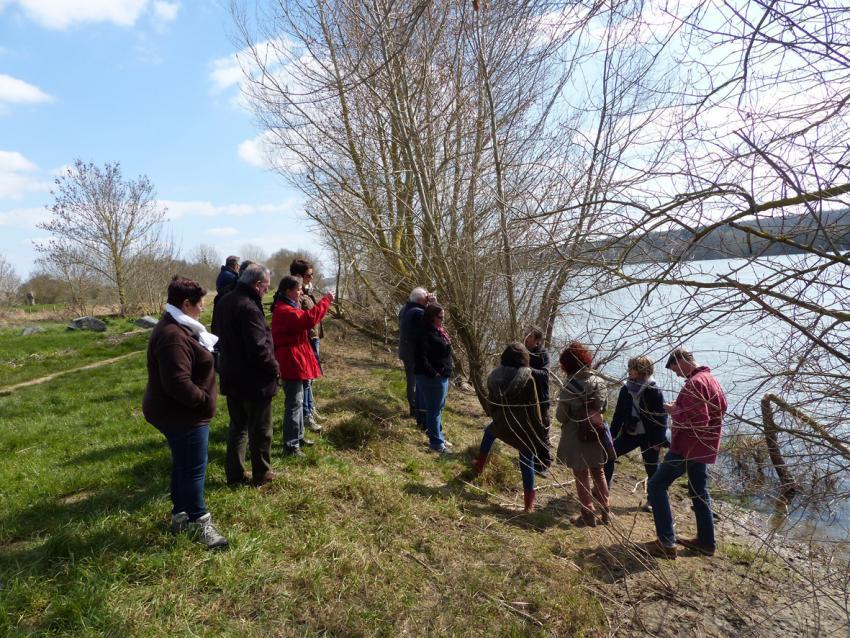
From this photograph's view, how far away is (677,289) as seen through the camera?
309 cm

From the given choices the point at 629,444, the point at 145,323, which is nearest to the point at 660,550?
the point at 629,444

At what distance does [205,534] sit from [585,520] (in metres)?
3.60

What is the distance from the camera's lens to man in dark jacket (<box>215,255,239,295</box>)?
6.34 metres

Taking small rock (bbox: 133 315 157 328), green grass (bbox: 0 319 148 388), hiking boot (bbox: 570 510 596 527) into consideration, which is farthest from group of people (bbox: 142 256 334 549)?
small rock (bbox: 133 315 157 328)

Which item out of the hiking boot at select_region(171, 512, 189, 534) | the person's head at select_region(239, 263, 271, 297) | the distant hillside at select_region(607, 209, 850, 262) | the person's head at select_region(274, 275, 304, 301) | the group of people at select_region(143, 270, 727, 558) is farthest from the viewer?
the person's head at select_region(274, 275, 304, 301)

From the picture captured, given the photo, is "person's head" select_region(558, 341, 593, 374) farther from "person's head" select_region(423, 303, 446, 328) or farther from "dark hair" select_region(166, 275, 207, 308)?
"dark hair" select_region(166, 275, 207, 308)

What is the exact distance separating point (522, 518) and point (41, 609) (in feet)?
12.5

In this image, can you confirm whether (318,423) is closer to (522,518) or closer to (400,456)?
(400,456)

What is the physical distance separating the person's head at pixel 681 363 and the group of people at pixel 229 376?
311 cm

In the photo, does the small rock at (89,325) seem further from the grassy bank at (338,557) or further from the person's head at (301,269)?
the person's head at (301,269)

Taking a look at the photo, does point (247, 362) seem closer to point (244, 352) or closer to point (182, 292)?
point (244, 352)

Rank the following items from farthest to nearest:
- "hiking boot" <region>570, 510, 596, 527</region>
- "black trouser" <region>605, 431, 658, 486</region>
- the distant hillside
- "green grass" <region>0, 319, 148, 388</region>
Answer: "green grass" <region>0, 319, 148, 388</region> → "black trouser" <region>605, 431, 658, 486</region> → "hiking boot" <region>570, 510, 596, 527</region> → the distant hillside

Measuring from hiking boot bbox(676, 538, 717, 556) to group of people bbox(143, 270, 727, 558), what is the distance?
1 centimetres

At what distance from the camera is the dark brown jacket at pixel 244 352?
4051 mm
